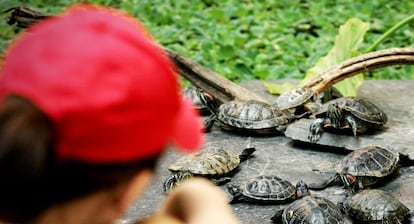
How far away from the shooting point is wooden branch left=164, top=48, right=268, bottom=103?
4.50m

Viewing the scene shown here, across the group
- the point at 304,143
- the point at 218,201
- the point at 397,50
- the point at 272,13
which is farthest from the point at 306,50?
the point at 218,201

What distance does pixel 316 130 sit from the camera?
4.11 meters

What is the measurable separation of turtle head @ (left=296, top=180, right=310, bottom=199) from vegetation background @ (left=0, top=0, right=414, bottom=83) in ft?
7.56

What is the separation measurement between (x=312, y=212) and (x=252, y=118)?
1.16 meters

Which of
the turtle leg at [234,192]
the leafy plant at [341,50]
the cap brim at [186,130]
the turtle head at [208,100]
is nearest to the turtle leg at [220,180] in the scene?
the turtle leg at [234,192]

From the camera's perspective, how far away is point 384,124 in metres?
4.25

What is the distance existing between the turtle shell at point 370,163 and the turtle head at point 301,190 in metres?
0.21

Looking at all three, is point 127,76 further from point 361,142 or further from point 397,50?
point 397,50

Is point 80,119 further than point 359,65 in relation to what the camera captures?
No

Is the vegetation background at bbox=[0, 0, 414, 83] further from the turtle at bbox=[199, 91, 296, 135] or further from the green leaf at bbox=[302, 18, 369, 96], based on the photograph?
the turtle at bbox=[199, 91, 296, 135]

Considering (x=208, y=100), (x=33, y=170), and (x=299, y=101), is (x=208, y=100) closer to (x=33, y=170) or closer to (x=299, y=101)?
(x=299, y=101)

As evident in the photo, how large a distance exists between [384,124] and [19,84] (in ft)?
12.0

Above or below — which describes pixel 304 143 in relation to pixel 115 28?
below

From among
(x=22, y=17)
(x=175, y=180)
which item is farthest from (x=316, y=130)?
(x=22, y=17)
